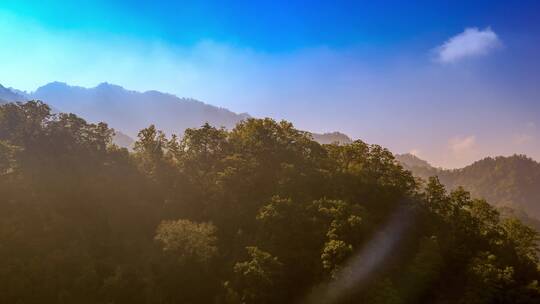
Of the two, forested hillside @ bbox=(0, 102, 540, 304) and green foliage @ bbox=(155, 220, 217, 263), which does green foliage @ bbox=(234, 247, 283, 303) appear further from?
green foliage @ bbox=(155, 220, 217, 263)

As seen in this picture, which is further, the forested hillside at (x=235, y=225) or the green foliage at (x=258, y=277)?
the forested hillside at (x=235, y=225)

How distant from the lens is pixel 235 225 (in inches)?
2253

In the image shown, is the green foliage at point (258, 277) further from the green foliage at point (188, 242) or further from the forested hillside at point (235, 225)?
the green foliage at point (188, 242)

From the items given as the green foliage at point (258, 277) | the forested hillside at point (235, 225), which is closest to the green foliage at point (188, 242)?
the forested hillside at point (235, 225)

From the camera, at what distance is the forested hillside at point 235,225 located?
44719 millimetres

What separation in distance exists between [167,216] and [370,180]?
2957cm

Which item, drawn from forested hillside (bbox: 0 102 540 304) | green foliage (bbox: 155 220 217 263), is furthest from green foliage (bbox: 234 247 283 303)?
green foliage (bbox: 155 220 217 263)

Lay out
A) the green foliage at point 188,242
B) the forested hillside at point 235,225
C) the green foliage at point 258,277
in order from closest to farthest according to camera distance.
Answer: the green foliage at point 258,277, the forested hillside at point 235,225, the green foliage at point 188,242

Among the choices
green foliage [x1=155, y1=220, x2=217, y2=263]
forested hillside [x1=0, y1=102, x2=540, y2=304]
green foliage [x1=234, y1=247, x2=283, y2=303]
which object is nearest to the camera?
green foliage [x1=234, y1=247, x2=283, y2=303]

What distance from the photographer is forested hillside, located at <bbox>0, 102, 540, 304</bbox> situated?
4472cm

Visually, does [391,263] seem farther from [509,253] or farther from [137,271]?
[137,271]

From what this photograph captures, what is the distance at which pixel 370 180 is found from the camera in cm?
5966

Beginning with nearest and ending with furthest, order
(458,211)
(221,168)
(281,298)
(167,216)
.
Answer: (281,298) < (458,211) < (167,216) < (221,168)

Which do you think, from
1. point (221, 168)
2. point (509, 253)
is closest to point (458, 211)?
point (509, 253)
